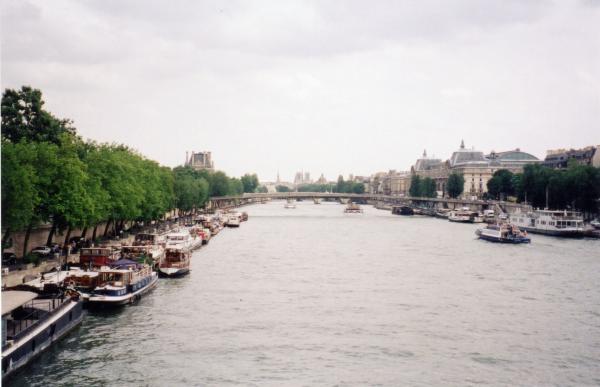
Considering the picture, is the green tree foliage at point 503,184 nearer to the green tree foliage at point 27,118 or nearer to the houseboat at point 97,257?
the green tree foliage at point 27,118

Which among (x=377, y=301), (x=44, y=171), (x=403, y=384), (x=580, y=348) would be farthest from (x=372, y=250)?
(x=403, y=384)

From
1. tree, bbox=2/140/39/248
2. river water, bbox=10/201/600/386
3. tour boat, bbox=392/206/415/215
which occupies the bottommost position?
river water, bbox=10/201/600/386

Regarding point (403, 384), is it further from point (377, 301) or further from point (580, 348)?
point (377, 301)

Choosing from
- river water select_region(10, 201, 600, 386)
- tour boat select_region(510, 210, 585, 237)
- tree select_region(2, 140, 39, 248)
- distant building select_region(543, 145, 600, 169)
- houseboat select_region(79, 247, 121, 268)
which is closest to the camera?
river water select_region(10, 201, 600, 386)

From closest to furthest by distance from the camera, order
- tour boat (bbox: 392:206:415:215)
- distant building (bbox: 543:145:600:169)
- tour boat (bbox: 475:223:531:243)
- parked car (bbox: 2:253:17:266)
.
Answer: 1. parked car (bbox: 2:253:17:266)
2. tour boat (bbox: 475:223:531:243)
3. distant building (bbox: 543:145:600:169)
4. tour boat (bbox: 392:206:415:215)

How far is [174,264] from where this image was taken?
5094 centimetres

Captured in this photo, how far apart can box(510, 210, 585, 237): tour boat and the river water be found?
32.1 m

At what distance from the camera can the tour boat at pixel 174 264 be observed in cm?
5009

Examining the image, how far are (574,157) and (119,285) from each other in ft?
449

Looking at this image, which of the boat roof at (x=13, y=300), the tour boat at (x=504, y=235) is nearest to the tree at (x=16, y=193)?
the boat roof at (x=13, y=300)

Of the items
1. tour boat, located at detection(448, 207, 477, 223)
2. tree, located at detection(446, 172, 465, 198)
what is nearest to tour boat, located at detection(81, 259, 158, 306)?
tour boat, located at detection(448, 207, 477, 223)

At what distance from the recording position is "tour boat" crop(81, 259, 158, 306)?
36.4 meters

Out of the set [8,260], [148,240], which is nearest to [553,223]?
[148,240]

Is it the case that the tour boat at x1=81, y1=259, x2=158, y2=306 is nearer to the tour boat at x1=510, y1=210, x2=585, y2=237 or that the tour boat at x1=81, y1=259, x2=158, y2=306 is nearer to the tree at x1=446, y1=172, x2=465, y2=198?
the tour boat at x1=510, y1=210, x2=585, y2=237
